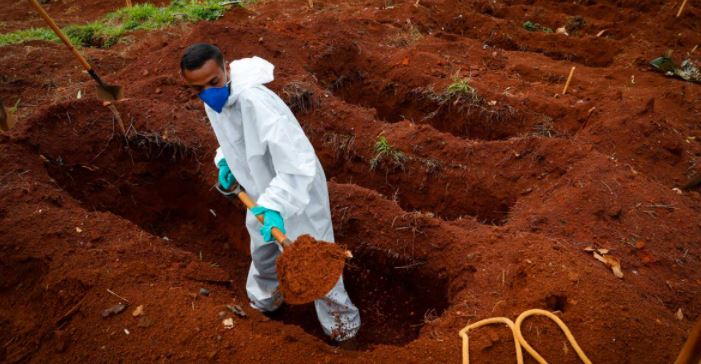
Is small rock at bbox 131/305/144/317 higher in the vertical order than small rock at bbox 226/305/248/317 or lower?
higher

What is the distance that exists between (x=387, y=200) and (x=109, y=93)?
2.72 meters

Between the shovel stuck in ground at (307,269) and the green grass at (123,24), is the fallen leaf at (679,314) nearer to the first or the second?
the shovel stuck in ground at (307,269)

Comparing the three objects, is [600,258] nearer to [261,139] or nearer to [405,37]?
[261,139]

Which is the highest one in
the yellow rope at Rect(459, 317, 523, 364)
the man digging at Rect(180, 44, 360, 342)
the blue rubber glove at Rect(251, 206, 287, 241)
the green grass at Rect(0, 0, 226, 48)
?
the man digging at Rect(180, 44, 360, 342)

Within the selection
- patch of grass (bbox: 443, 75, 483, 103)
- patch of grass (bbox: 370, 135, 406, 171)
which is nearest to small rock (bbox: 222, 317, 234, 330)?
patch of grass (bbox: 370, 135, 406, 171)

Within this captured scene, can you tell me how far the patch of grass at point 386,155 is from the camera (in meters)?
4.56

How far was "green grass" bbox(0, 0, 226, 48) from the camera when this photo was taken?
7.48m

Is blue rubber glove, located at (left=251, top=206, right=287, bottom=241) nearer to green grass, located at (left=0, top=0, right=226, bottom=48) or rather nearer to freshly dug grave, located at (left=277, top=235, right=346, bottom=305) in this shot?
freshly dug grave, located at (left=277, top=235, right=346, bottom=305)

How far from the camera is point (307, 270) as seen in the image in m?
2.29

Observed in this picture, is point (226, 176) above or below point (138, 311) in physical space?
above

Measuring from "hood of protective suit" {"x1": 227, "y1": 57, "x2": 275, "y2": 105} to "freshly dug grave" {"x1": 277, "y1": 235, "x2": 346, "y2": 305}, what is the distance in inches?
35.1

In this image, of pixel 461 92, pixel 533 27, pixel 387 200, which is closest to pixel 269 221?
pixel 387 200

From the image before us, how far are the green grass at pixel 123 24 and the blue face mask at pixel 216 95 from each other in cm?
608

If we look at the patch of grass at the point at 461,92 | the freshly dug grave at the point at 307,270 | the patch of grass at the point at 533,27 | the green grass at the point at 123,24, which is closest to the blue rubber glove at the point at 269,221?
the freshly dug grave at the point at 307,270
